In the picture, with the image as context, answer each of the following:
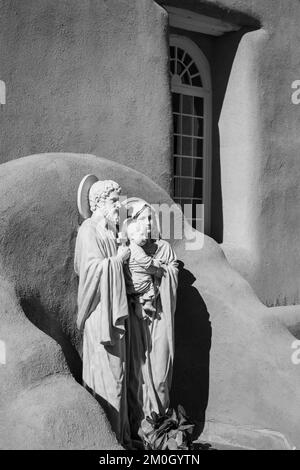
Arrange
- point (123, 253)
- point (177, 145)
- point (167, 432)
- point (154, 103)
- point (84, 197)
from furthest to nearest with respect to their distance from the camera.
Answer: point (177, 145) → point (154, 103) → point (84, 197) → point (123, 253) → point (167, 432)

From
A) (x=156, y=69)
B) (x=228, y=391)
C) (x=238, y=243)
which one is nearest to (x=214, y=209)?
(x=238, y=243)

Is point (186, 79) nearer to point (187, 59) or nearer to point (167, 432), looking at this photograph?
point (187, 59)

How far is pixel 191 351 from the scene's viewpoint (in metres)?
7.88

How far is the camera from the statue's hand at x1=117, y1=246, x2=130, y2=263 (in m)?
6.76

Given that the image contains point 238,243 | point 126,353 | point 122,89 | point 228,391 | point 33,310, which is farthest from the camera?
point 238,243

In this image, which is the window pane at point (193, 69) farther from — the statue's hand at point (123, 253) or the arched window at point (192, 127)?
the statue's hand at point (123, 253)

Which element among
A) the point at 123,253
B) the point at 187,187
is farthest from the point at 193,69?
the point at 123,253

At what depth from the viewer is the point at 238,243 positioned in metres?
10.3

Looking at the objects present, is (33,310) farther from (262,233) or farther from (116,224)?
(262,233)

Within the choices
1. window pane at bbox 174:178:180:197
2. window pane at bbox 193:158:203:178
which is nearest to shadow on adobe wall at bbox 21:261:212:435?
window pane at bbox 174:178:180:197

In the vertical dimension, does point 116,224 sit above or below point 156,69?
below

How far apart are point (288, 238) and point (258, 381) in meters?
3.60

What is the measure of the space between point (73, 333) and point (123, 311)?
2.14ft

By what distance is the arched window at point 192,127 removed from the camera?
1028cm
